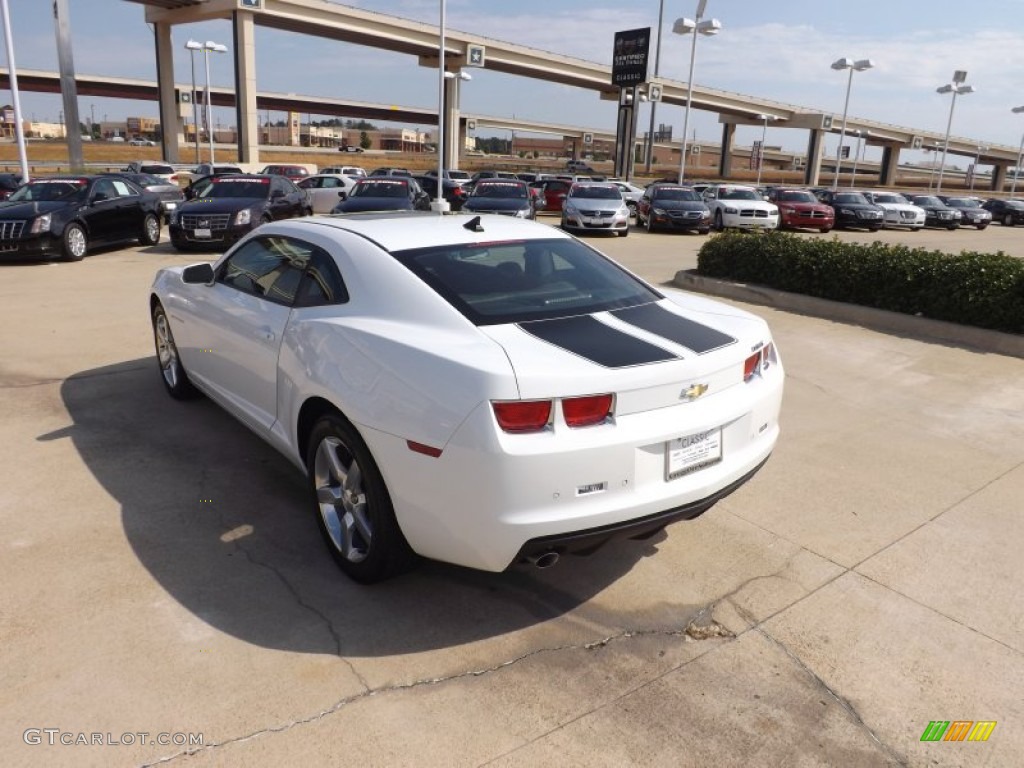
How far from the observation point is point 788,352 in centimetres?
823

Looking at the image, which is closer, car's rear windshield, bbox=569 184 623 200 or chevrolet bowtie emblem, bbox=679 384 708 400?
chevrolet bowtie emblem, bbox=679 384 708 400

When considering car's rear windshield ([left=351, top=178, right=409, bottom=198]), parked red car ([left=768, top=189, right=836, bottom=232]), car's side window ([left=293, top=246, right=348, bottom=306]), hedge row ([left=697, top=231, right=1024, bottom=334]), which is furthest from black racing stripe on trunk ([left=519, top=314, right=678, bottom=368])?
parked red car ([left=768, top=189, right=836, bottom=232])

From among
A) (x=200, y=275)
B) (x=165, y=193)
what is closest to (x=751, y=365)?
(x=200, y=275)

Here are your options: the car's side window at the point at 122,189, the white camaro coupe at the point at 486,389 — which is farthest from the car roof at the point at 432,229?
the car's side window at the point at 122,189

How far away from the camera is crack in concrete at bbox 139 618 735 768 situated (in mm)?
2656

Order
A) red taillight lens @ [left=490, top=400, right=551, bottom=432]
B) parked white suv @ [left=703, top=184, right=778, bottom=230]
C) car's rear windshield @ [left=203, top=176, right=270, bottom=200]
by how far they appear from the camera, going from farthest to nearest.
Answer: parked white suv @ [left=703, top=184, right=778, bottom=230], car's rear windshield @ [left=203, top=176, right=270, bottom=200], red taillight lens @ [left=490, top=400, right=551, bottom=432]

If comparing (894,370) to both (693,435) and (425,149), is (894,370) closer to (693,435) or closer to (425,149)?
(693,435)

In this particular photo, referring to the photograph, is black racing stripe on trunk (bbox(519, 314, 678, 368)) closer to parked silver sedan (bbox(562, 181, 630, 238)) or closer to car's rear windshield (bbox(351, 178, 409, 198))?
car's rear windshield (bbox(351, 178, 409, 198))

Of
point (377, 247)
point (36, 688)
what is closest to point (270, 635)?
point (36, 688)

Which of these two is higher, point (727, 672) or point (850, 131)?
point (850, 131)

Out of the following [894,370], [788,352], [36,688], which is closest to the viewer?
[36,688]

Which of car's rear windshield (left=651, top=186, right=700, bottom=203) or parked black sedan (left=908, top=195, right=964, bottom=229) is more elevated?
car's rear windshield (left=651, top=186, right=700, bottom=203)

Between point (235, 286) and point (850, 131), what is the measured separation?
322ft

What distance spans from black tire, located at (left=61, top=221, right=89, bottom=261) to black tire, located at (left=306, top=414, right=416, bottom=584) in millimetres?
12120
